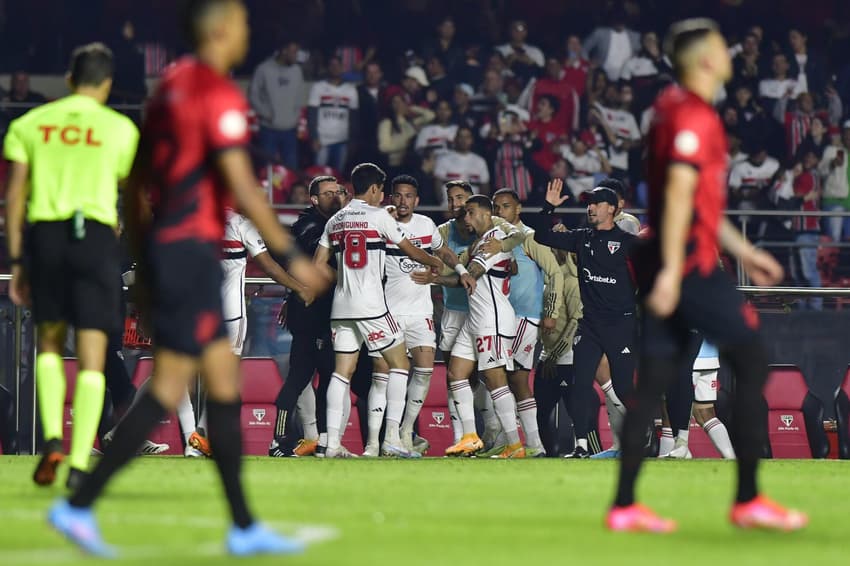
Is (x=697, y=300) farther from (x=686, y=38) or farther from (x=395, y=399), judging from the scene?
(x=395, y=399)

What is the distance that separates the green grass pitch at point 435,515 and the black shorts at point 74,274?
916 millimetres

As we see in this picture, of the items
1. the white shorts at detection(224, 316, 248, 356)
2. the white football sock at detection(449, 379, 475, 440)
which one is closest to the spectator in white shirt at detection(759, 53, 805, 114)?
the white football sock at detection(449, 379, 475, 440)

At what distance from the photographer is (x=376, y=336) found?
13305 millimetres

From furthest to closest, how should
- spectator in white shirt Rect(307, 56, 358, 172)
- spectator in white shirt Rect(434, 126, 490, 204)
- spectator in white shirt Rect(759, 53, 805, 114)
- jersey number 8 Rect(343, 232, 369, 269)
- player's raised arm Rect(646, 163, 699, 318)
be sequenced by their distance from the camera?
spectator in white shirt Rect(759, 53, 805, 114) → spectator in white shirt Rect(307, 56, 358, 172) → spectator in white shirt Rect(434, 126, 490, 204) → jersey number 8 Rect(343, 232, 369, 269) → player's raised arm Rect(646, 163, 699, 318)

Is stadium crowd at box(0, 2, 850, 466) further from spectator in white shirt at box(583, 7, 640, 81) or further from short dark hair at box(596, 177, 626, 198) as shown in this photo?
short dark hair at box(596, 177, 626, 198)

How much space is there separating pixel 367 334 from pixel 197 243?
784 cm

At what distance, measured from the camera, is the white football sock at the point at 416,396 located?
45.3 ft

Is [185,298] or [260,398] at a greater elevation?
[185,298]

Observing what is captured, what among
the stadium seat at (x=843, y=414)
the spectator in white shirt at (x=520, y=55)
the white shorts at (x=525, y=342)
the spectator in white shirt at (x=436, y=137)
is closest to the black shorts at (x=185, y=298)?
the white shorts at (x=525, y=342)

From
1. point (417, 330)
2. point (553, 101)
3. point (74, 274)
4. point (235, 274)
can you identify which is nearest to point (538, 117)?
point (553, 101)

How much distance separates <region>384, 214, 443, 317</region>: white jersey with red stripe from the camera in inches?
541

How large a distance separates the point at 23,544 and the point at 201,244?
49.3 inches

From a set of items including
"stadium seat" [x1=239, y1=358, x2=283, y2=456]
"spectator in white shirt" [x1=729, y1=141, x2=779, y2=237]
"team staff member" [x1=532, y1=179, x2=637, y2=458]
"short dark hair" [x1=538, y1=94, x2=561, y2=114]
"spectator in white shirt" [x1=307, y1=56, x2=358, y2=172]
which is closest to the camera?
"team staff member" [x1=532, y1=179, x2=637, y2=458]

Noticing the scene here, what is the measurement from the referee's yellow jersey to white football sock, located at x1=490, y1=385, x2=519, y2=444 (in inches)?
244
